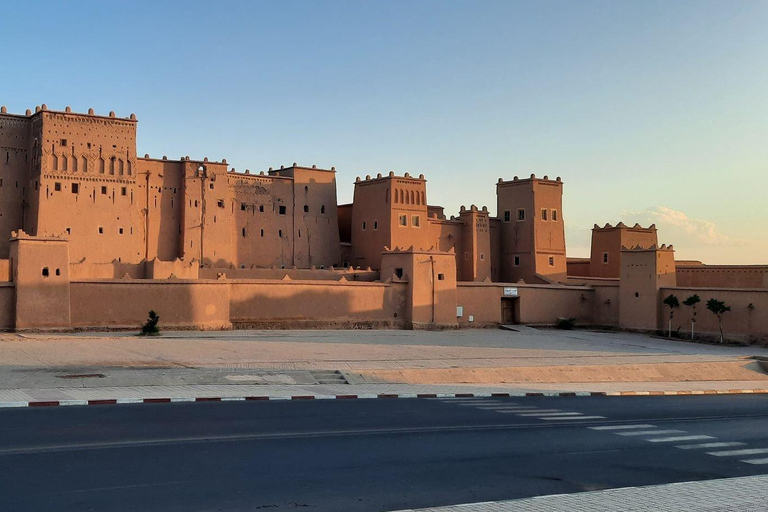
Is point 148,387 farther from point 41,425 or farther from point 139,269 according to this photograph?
point 139,269

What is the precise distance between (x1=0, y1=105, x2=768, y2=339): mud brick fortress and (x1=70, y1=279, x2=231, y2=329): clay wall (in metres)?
0.05

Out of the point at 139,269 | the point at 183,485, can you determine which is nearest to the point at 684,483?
the point at 183,485

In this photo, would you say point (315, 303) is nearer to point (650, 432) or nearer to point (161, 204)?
point (161, 204)

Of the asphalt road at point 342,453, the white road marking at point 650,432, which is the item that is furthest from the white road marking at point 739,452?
the white road marking at point 650,432

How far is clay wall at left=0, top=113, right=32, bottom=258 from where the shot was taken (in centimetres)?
3788

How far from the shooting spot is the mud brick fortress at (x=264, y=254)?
1208 inches

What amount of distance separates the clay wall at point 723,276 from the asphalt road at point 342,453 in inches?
996

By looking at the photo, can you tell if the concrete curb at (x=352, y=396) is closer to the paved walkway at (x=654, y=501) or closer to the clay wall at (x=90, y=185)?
the paved walkway at (x=654, y=501)

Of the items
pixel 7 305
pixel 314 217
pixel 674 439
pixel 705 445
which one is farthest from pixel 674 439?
pixel 314 217

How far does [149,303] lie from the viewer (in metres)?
30.6

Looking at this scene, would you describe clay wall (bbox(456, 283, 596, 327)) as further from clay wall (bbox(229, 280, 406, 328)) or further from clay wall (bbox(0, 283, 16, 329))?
clay wall (bbox(0, 283, 16, 329))

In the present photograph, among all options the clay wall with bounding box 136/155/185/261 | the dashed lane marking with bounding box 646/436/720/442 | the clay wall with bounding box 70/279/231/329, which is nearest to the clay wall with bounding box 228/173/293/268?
the clay wall with bounding box 136/155/185/261

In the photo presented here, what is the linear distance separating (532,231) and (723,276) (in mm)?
13086

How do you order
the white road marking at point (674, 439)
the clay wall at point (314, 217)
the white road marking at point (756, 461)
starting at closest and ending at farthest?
the white road marking at point (756, 461), the white road marking at point (674, 439), the clay wall at point (314, 217)
